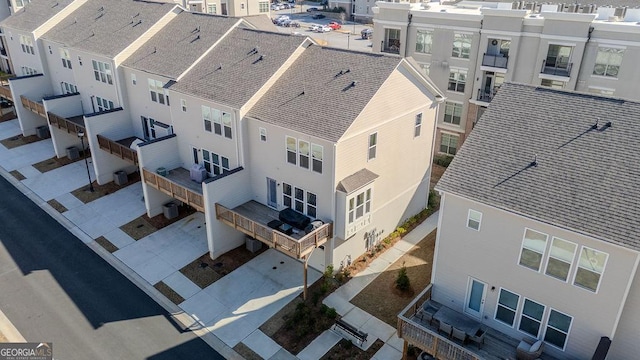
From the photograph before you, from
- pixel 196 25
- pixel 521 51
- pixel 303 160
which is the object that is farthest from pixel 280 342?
pixel 521 51

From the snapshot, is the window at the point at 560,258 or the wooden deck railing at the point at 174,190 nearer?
the window at the point at 560,258

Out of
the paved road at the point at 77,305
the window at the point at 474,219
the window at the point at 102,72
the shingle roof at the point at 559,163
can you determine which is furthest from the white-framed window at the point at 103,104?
the window at the point at 474,219

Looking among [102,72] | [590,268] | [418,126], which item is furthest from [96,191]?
[590,268]

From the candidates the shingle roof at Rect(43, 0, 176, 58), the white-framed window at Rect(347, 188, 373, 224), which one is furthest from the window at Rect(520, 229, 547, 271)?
the shingle roof at Rect(43, 0, 176, 58)

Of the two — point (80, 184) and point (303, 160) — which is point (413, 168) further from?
point (80, 184)

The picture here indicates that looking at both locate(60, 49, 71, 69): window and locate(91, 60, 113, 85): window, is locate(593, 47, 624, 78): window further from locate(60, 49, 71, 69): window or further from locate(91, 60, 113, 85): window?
locate(60, 49, 71, 69): window

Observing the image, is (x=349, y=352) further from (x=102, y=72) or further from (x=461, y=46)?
(x=102, y=72)

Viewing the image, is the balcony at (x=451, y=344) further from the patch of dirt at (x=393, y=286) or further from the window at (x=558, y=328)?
the patch of dirt at (x=393, y=286)
